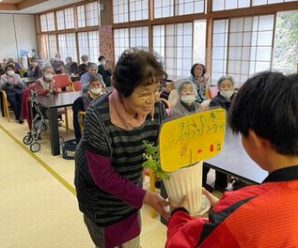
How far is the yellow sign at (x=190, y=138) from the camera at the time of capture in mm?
732

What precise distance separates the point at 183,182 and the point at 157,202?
0.20m

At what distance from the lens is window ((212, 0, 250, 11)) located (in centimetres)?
456

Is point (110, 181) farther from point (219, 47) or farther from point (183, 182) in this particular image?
point (219, 47)

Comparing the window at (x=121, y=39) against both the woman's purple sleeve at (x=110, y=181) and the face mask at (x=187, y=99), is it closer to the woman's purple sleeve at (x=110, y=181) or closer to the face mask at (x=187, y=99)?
the face mask at (x=187, y=99)

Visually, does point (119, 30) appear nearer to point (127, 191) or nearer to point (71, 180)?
point (71, 180)

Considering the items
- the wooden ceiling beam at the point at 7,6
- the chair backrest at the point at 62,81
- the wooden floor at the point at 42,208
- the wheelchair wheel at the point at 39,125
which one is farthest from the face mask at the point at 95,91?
the wooden ceiling beam at the point at 7,6

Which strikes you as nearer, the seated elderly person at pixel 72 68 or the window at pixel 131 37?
the window at pixel 131 37

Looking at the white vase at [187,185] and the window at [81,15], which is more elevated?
the window at [81,15]

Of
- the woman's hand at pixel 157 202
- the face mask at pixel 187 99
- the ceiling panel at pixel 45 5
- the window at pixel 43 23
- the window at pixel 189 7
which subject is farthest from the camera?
the window at pixel 43 23

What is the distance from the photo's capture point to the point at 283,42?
13.8ft

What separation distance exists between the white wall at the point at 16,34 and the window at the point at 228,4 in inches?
396

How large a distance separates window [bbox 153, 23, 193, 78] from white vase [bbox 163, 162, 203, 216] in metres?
5.18

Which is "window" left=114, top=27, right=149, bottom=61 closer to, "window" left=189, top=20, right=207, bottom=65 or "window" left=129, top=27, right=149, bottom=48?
"window" left=129, top=27, right=149, bottom=48

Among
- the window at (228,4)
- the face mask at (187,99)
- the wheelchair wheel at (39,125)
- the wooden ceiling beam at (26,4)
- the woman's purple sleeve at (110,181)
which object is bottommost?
the wheelchair wheel at (39,125)
